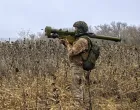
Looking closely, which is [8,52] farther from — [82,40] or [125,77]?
[82,40]

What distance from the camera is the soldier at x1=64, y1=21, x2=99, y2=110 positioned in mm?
6441

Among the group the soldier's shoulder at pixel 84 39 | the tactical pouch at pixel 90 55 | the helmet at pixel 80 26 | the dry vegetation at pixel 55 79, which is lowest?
the dry vegetation at pixel 55 79

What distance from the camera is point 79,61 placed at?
6.57 m

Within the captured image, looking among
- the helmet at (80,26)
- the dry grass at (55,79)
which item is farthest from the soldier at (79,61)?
the dry grass at (55,79)

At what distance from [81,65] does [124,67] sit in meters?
4.13

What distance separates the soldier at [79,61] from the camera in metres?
6.44

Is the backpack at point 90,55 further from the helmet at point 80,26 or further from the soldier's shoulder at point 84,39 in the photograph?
the helmet at point 80,26

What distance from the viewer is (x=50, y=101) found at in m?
8.16

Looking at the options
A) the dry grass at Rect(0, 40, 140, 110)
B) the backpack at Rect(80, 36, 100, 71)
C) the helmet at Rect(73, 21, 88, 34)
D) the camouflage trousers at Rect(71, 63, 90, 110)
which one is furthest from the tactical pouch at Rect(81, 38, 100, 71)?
the dry grass at Rect(0, 40, 140, 110)

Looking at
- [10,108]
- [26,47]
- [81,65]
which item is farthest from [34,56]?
[81,65]

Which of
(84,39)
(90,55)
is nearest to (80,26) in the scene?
(84,39)

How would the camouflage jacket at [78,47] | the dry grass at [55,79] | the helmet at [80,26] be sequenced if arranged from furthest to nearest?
the dry grass at [55,79] < the helmet at [80,26] < the camouflage jacket at [78,47]

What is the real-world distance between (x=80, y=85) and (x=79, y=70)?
0.27 m

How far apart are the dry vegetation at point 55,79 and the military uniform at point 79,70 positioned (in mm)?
227
